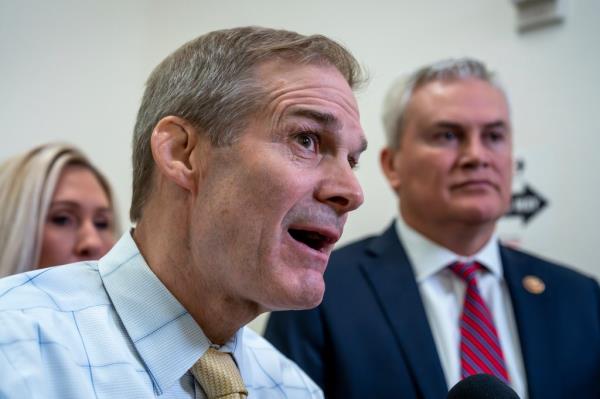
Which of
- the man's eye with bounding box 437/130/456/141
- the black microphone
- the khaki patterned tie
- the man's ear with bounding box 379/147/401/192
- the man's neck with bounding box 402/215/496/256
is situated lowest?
the man's neck with bounding box 402/215/496/256

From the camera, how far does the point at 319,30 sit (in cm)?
253

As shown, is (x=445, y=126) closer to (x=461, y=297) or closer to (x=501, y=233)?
(x=461, y=297)

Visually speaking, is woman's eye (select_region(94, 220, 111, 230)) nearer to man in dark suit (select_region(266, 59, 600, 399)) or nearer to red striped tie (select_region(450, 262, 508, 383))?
man in dark suit (select_region(266, 59, 600, 399))

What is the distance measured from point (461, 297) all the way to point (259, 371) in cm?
68

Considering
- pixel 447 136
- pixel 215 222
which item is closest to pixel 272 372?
pixel 215 222

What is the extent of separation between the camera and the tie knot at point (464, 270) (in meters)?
1.62

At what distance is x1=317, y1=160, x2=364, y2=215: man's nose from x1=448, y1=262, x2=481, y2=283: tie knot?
73 cm

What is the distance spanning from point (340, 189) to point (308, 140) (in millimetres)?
89

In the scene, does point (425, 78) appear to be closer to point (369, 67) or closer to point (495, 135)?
point (495, 135)

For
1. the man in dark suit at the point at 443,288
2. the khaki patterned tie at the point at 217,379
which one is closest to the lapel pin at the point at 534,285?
the man in dark suit at the point at 443,288

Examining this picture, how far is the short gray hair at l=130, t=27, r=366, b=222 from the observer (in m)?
0.97

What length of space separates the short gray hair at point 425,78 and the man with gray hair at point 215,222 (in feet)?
2.62

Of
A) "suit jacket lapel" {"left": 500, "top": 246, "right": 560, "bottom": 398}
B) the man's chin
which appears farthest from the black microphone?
"suit jacket lapel" {"left": 500, "top": 246, "right": 560, "bottom": 398}

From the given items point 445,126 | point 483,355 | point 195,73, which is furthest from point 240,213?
point 445,126
